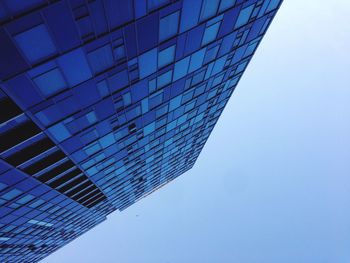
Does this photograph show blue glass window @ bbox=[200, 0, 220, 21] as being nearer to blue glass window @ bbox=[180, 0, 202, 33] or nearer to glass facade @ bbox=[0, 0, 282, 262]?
glass facade @ bbox=[0, 0, 282, 262]

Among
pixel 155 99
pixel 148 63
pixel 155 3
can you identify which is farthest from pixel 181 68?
→ pixel 155 3

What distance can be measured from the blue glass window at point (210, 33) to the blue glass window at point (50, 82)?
10.7 meters

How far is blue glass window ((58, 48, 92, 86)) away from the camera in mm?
13938

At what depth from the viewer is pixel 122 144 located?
28.7 meters

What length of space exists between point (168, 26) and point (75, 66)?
19.9 ft

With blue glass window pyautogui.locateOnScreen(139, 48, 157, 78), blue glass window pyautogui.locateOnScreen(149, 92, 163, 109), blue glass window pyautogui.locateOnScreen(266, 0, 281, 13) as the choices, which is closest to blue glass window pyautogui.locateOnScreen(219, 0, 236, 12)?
blue glass window pyautogui.locateOnScreen(139, 48, 157, 78)

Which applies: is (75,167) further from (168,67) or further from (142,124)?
(168,67)

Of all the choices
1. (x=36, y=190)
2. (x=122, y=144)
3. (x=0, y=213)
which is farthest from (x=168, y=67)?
(x=0, y=213)

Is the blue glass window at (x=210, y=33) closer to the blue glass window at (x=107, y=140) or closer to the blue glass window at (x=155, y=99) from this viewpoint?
the blue glass window at (x=155, y=99)

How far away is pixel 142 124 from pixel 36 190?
10957 millimetres

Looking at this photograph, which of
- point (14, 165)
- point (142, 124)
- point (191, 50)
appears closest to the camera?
point (14, 165)

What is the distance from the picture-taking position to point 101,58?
51.6ft

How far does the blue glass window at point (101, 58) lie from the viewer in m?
15.0

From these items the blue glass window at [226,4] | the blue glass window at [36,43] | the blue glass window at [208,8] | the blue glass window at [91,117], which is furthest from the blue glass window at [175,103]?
the blue glass window at [36,43]
